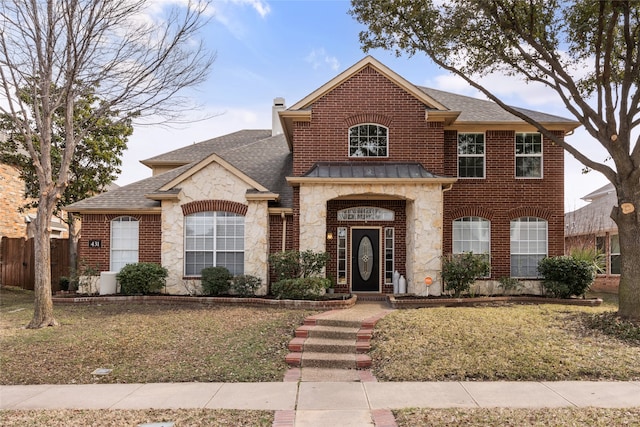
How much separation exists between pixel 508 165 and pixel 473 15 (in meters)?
5.66

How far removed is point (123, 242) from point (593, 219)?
68.4ft

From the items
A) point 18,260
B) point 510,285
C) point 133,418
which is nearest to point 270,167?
point 510,285

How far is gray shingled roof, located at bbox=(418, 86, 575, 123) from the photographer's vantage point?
16172mm

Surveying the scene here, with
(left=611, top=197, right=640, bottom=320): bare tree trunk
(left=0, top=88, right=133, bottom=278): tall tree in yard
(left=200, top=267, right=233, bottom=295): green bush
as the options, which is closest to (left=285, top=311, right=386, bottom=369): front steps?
(left=200, top=267, right=233, bottom=295): green bush

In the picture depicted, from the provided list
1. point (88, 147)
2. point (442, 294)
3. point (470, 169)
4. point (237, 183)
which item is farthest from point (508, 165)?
point (88, 147)

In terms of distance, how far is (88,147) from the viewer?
2030cm

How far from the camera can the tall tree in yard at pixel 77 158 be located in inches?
758

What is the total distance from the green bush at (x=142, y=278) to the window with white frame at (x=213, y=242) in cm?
88

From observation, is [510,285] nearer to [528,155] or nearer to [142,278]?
[528,155]

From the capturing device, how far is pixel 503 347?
891 cm

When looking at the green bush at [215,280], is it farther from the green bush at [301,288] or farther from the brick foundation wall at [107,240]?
the brick foundation wall at [107,240]

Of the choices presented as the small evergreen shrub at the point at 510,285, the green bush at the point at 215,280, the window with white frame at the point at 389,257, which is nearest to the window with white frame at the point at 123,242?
the green bush at the point at 215,280

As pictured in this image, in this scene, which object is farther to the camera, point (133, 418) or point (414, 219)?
point (414, 219)

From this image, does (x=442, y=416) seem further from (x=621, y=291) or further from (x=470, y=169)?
(x=470, y=169)
